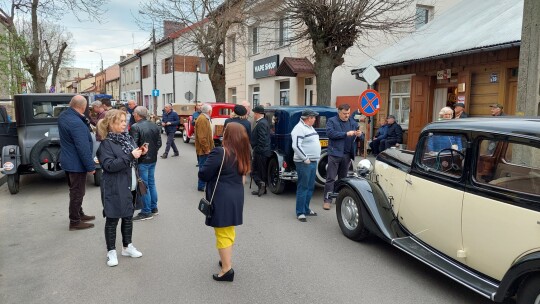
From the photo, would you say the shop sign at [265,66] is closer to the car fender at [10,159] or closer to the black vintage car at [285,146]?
the black vintage car at [285,146]

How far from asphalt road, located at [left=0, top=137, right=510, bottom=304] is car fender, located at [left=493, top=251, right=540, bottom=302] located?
0.71 metres

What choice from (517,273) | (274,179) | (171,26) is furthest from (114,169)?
(171,26)

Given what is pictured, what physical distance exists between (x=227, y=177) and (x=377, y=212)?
1893mm

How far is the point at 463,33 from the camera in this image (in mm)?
11812

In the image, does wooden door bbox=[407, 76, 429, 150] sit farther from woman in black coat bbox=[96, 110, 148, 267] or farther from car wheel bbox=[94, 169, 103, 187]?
woman in black coat bbox=[96, 110, 148, 267]

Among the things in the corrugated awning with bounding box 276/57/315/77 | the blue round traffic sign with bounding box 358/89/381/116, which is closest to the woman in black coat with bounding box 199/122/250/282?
the blue round traffic sign with bounding box 358/89/381/116

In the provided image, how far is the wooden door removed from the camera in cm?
1316

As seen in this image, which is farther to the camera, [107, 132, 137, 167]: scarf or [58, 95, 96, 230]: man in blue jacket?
[58, 95, 96, 230]: man in blue jacket

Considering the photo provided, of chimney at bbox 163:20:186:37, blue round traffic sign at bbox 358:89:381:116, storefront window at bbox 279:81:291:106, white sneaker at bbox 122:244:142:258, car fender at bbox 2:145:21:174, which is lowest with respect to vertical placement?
white sneaker at bbox 122:244:142:258

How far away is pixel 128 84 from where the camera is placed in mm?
49875

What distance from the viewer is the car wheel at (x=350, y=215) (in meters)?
4.88

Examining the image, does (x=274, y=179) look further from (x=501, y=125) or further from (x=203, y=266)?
(x=501, y=125)

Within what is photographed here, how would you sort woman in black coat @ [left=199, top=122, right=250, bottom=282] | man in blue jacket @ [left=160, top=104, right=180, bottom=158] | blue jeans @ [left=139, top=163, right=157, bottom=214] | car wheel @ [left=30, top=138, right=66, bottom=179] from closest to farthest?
woman in black coat @ [left=199, top=122, right=250, bottom=282]
blue jeans @ [left=139, top=163, right=157, bottom=214]
car wheel @ [left=30, top=138, right=66, bottom=179]
man in blue jacket @ [left=160, top=104, right=180, bottom=158]

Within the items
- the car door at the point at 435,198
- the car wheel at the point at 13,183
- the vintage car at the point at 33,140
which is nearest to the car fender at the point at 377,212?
the car door at the point at 435,198
